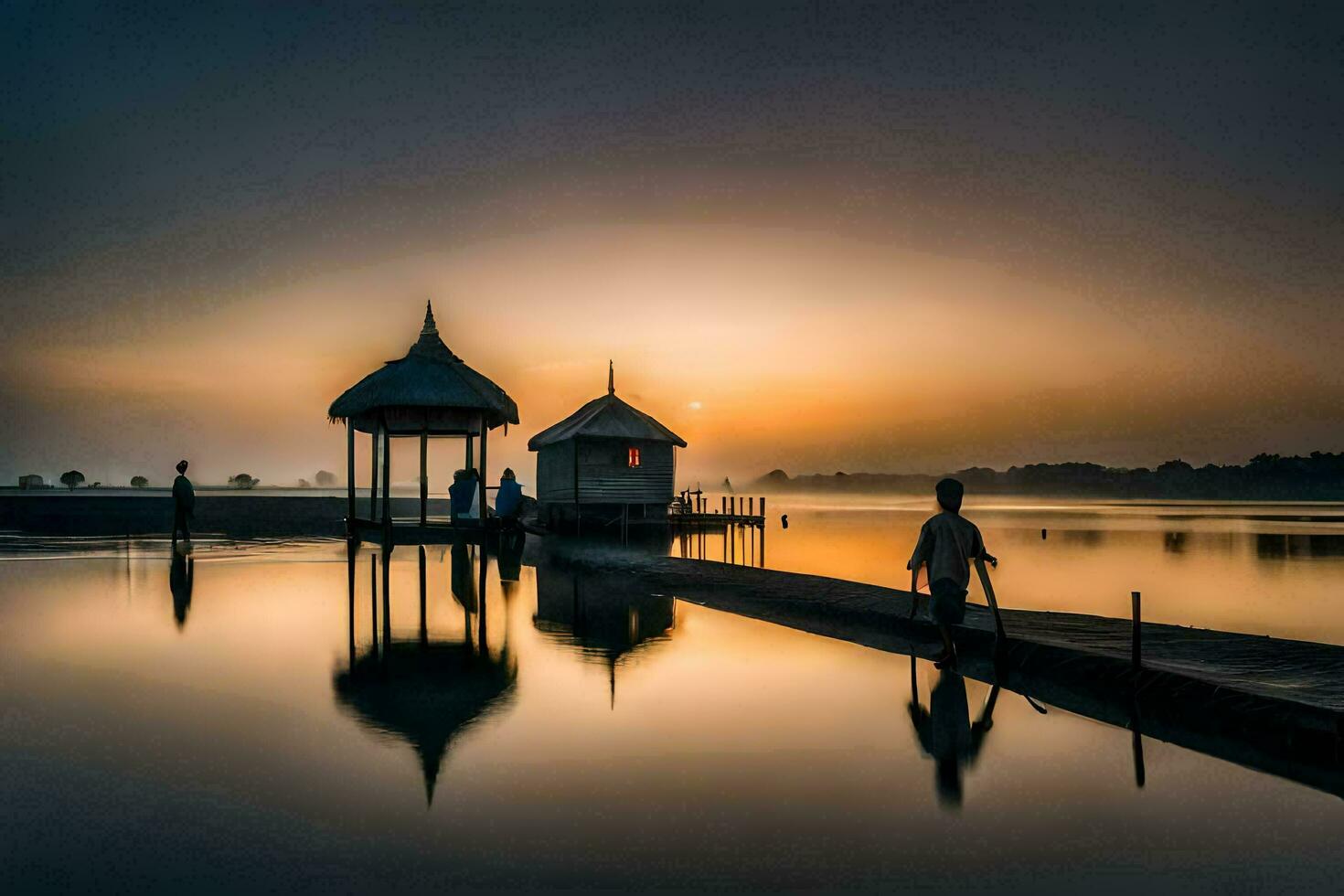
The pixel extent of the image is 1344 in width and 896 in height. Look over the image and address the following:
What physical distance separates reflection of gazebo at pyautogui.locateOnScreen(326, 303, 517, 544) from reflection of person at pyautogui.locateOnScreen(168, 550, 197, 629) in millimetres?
5631

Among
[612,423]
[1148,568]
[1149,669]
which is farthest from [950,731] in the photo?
[612,423]

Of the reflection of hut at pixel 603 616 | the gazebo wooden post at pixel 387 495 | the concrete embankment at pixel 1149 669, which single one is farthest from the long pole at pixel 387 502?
the concrete embankment at pixel 1149 669

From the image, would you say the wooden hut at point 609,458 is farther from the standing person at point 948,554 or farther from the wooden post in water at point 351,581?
the standing person at point 948,554

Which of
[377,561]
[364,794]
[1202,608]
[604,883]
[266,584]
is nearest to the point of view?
[604,883]

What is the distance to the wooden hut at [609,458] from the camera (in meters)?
44.1

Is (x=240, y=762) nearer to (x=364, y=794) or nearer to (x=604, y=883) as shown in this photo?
(x=364, y=794)

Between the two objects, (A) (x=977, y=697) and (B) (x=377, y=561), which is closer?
(A) (x=977, y=697)

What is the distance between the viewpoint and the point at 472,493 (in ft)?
108

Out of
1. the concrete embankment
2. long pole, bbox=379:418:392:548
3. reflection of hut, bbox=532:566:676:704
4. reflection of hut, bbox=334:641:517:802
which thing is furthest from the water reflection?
long pole, bbox=379:418:392:548

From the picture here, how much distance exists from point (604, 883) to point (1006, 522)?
255 feet

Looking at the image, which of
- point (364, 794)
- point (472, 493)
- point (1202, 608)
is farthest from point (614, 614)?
point (472, 493)

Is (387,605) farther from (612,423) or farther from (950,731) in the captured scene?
(612,423)

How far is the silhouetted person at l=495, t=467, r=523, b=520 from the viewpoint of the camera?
102ft

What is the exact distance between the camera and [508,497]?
3127 centimetres
